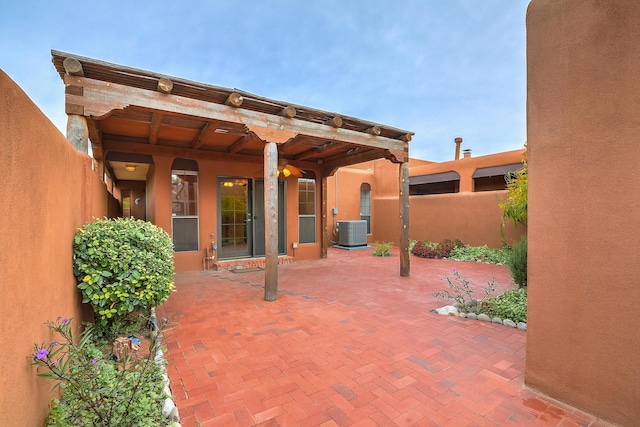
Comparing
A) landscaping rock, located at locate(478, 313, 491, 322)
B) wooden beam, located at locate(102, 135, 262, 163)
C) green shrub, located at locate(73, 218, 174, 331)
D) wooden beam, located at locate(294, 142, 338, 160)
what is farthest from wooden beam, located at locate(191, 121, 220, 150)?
landscaping rock, located at locate(478, 313, 491, 322)

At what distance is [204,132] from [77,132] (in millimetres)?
2161

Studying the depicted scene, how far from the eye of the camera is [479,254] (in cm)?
868

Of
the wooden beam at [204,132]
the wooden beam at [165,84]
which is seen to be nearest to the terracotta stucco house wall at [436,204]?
the wooden beam at [204,132]

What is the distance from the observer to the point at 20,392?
3.74 feet

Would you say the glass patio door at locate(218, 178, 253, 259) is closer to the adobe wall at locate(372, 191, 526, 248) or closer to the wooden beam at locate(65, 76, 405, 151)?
the wooden beam at locate(65, 76, 405, 151)

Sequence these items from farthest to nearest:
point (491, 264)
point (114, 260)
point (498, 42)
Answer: point (498, 42) < point (491, 264) < point (114, 260)

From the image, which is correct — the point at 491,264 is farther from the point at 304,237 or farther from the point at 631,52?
the point at 631,52

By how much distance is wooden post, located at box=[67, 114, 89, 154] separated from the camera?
10.4ft

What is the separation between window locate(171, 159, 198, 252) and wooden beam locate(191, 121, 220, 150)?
0.59 metres

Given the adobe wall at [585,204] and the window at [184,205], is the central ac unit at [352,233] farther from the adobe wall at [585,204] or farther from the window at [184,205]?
the adobe wall at [585,204]

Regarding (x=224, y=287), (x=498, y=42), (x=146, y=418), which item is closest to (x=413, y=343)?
(x=146, y=418)

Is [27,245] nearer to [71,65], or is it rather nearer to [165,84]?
[71,65]

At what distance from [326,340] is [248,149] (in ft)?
17.6

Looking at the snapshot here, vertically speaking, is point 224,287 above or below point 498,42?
below
